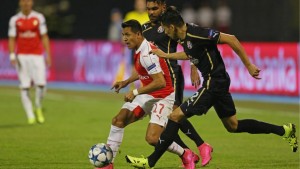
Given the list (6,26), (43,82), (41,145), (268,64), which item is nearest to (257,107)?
(268,64)

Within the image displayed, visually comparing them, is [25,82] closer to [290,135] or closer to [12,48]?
[12,48]

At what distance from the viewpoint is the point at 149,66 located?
1032cm

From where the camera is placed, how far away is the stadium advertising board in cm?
2228

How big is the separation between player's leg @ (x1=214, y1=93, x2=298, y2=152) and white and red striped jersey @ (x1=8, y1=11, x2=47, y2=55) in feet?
22.6

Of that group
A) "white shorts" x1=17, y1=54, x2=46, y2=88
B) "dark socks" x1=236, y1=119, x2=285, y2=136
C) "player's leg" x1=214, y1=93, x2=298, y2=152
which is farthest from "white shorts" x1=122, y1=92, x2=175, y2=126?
"white shorts" x1=17, y1=54, x2=46, y2=88

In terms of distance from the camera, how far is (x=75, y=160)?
11688mm

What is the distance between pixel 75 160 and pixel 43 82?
17.7ft

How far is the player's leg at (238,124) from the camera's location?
1057cm

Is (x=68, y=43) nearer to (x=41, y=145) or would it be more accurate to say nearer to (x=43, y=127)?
(x=43, y=127)

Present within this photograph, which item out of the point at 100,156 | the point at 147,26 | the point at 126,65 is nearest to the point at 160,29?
the point at 147,26

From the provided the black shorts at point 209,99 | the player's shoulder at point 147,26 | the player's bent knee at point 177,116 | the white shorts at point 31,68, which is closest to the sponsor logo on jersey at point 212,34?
the black shorts at point 209,99

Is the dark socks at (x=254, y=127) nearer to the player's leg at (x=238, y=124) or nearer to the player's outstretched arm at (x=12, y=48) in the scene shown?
the player's leg at (x=238, y=124)

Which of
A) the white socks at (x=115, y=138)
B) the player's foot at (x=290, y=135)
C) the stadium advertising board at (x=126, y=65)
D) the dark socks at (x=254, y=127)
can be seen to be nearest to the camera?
the white socks at (x=115, y=138)

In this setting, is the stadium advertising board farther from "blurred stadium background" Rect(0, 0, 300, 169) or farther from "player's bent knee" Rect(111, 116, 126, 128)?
"player's bent knee" Rect(111, 116, 126, 128)
